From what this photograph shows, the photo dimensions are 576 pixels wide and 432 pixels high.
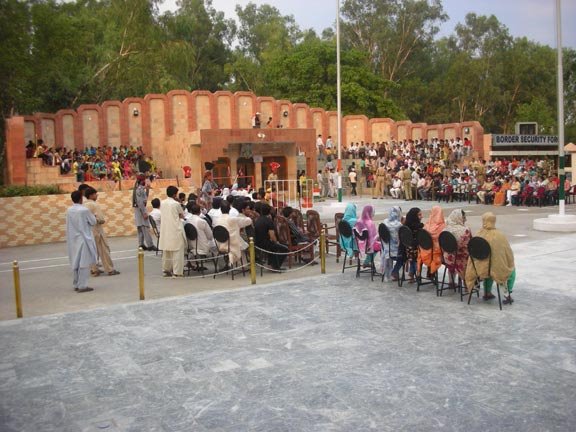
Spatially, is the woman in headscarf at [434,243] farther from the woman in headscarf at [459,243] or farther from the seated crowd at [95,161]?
the seated crowd at [95,161]

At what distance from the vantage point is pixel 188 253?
12.7 meters

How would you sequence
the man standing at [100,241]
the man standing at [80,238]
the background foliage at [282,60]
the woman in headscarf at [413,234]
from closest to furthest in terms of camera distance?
the woman in headscarf at [413,234] < the man standing at [80,238] < the man standing at [100,241] < the background foliage at [282,60]

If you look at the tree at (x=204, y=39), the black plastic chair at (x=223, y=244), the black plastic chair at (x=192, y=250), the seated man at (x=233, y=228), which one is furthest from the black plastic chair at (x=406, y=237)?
the tree at (x=204, y=39)

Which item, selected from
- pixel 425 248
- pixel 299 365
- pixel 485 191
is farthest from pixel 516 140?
pixel 299 365

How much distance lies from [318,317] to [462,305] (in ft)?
7.29

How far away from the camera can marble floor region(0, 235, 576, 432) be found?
5.66 metres

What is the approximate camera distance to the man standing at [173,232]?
476 inches

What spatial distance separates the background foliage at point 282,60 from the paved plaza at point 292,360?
23876mm

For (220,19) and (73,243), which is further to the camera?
(220,19)

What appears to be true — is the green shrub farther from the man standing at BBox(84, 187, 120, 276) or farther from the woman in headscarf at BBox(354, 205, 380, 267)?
the woman in headscarf at BBox(354, 205, 380, 267)

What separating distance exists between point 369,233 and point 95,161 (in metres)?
20.8

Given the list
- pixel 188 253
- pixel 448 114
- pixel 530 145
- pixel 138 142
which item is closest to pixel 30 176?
pixel 138 142

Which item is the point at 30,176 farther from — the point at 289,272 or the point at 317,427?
the point at 317,427

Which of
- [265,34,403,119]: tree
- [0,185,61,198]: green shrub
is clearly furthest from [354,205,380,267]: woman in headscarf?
[265,34,403,119]: tree
